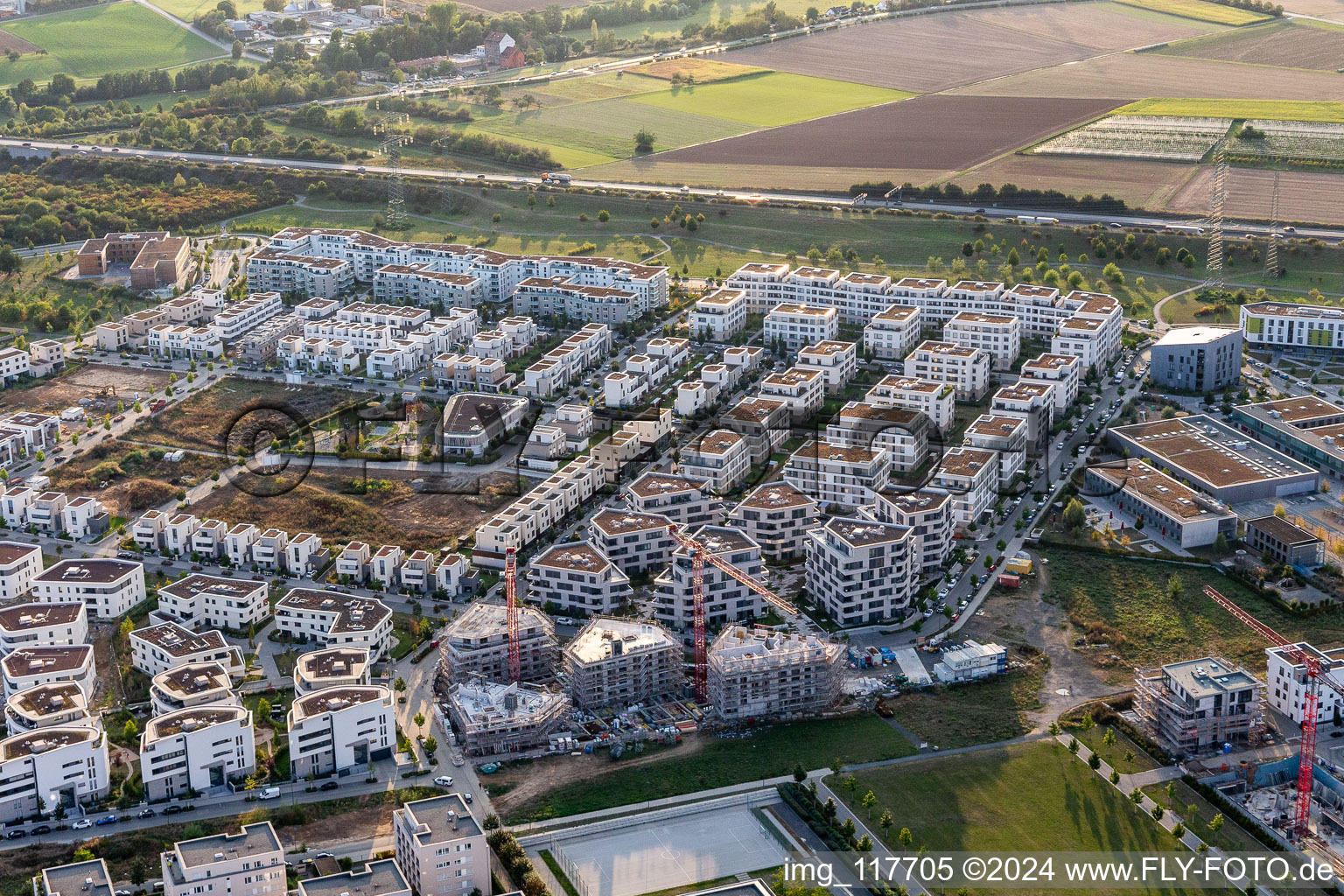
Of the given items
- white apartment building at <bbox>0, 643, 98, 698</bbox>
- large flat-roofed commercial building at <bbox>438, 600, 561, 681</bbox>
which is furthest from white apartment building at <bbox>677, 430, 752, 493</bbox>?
white apartment building at <bbox>0, 643, 98, 698</bbox>

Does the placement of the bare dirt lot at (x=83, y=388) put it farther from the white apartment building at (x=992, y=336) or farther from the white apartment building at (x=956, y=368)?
the white apartment building at (x=992, y=336)

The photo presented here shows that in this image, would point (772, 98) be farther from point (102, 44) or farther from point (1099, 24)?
point (102, 44)

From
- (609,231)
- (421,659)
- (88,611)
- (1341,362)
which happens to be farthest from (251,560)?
(1341,362)

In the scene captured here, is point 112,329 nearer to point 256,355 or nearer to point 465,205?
point 256,355

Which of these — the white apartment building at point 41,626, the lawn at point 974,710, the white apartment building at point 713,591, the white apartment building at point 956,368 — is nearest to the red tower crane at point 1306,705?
the lawn at point 974,710

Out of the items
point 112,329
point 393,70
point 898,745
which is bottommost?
point 898,745

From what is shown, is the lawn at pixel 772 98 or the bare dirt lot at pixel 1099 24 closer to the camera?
the lawn at pixel 772 98

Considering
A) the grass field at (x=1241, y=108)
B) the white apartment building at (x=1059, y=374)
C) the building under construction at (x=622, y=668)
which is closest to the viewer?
the building under construction at (x=622, y=668)
